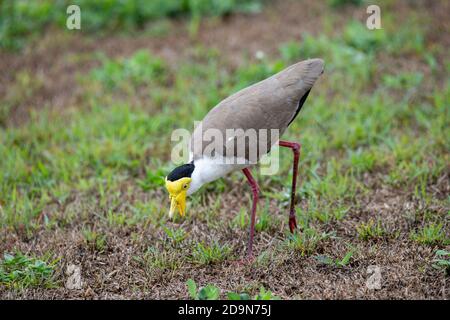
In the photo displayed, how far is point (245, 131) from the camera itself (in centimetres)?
426

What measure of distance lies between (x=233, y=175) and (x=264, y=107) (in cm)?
114

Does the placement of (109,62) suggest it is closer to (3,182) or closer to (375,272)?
(3,182)

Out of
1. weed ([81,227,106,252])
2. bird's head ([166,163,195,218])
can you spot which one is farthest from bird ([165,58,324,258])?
weed ([81,227,106,252])

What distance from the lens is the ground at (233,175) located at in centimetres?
410

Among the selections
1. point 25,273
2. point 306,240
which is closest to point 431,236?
point 306,240

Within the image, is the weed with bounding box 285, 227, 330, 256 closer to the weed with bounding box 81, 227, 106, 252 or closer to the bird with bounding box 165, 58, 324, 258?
the bird with bounding box 165, 58, 324, 258

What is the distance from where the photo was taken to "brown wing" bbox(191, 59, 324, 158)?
4270mm

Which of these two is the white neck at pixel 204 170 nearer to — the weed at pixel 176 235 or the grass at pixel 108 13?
the weed at pixel 176 235

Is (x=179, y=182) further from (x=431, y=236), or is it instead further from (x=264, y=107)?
(x=431, y=236)

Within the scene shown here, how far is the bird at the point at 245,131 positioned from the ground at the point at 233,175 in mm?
391

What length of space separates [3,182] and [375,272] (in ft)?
11.1

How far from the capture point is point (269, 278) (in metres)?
4.04

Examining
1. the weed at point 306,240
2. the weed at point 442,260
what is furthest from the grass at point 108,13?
the weed at point 442,260
